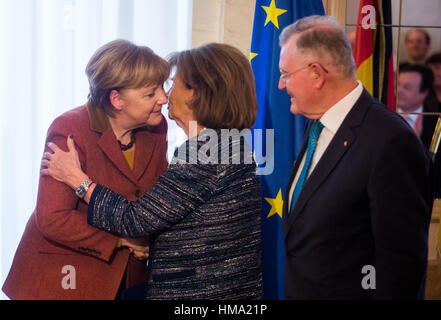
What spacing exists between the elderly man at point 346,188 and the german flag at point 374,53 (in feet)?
4.24

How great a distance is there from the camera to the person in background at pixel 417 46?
373cm

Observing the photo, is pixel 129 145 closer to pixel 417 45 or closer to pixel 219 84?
pixel 219 84

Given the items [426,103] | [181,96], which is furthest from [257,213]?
[426,103]

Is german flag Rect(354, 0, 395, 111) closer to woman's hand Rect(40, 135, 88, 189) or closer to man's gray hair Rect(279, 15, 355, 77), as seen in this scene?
man's gray hair Rect(279, 15, 355, 77)

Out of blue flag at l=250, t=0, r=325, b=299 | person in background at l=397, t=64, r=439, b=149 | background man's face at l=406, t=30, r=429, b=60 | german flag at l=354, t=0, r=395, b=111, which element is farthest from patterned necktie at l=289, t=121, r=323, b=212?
background man's face at l=406, t=30, r=429, b=60

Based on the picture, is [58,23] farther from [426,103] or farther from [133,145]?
[426,103]

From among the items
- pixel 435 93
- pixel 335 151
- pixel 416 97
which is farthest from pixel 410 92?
pixel 335 151

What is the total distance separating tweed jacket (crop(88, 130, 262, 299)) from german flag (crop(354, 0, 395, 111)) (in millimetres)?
1671

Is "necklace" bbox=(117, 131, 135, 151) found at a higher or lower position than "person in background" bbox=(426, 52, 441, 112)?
lower

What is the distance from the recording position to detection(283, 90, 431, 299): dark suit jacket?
156cm

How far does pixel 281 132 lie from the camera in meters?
2.92

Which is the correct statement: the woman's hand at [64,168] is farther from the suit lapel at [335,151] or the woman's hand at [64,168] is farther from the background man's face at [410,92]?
the background man's face at [410,92]

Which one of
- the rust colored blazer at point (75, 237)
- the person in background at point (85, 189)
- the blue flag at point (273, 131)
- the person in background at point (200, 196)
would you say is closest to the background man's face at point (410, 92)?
the blue flag at point (273, 131)

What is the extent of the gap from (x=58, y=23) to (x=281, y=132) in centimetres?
147
